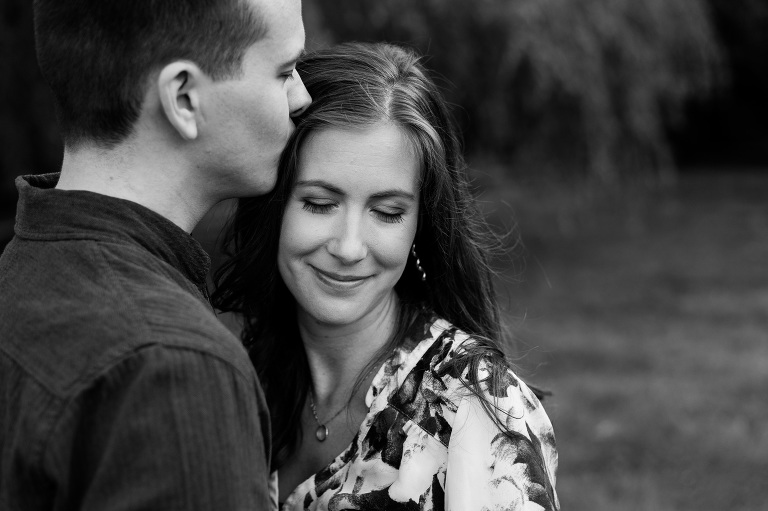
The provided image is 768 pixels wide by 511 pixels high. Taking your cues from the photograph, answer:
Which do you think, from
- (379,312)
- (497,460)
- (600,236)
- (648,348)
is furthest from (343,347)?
(600,236)

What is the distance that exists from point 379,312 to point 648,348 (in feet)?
15.7

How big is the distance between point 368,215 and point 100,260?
832 millimetres

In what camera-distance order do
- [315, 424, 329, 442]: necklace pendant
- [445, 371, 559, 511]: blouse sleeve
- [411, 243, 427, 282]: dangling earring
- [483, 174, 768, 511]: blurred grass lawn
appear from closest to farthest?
1. [445, 371, 559, 511]: blouse sleeve
2. [315, 424, 329, 442]: necklace pendant
3. [411, 243, 427, 282]: dangling earring
4. [483, 174, 768, 511]: blurred grass lawn

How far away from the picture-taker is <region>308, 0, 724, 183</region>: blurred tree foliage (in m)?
6.94

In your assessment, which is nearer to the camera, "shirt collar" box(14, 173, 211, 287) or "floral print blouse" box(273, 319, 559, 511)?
"shirt collar" box(14, 173, 211, 287)

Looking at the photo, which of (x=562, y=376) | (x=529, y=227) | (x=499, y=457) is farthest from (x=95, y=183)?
(x=529, y=227)

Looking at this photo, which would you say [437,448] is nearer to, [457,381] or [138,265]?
[457,381]

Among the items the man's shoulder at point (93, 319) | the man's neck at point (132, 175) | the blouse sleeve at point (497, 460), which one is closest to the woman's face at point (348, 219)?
the blouse sleeve at point (497, 460)

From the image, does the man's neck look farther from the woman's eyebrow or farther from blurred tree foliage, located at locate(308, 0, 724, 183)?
blurred tree foliage, located at locate(308, 0, 724, 183)

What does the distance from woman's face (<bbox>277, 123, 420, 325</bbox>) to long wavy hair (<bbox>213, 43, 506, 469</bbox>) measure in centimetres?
4

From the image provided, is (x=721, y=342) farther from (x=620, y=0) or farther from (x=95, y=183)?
(x=95, y=183)

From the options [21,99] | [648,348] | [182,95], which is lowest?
[648,348]

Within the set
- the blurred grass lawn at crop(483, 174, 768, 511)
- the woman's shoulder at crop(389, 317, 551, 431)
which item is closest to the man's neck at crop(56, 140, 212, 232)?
the woman's shoulder at crop(389, 317, 551, 431)

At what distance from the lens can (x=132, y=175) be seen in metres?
1.68
